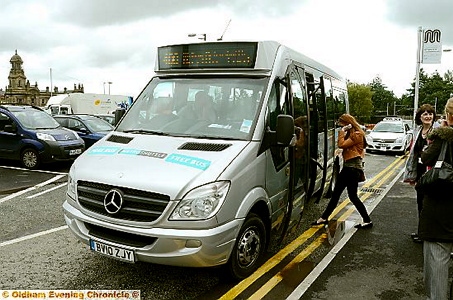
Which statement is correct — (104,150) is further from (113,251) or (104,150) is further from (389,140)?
(389,140)

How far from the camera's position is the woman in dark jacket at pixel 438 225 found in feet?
11.3

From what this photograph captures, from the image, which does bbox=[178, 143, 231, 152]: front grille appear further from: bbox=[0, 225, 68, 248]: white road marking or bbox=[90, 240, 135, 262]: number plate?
bbox=[0, 225, 68, 248]: white road marking

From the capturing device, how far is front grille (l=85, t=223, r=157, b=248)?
3879 mm

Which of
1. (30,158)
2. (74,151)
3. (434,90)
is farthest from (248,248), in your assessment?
(434,90)

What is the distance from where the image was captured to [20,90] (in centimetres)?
11006

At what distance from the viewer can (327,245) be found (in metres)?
5.84

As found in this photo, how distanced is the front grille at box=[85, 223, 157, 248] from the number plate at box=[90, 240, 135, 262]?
0.20 ft

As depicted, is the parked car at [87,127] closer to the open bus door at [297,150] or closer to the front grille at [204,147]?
the open bus door at [297,150]

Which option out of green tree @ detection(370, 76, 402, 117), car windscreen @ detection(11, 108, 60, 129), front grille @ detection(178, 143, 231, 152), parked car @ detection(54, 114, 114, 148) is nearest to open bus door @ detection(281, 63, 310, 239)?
front grille @ detection(178, 143, 231, 152)

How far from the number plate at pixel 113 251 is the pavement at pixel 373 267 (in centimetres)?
162

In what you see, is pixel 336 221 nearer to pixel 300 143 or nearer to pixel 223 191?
pixel 300 143

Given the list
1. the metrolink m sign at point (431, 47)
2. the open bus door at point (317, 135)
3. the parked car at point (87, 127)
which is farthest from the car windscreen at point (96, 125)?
the metrolink m sign at point (431, 47)

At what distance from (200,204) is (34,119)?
1046 cm

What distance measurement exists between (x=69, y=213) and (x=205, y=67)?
2264mm
